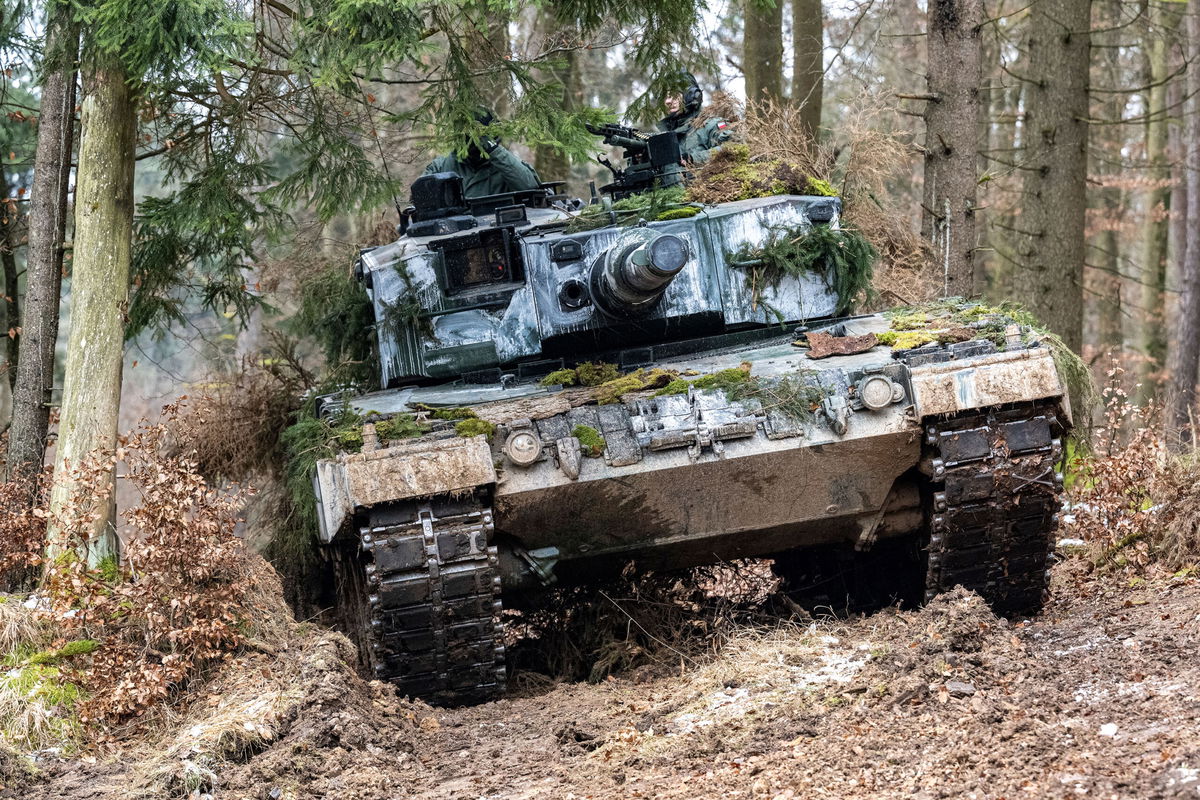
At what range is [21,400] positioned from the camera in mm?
10172

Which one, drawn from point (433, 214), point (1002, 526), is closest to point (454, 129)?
point (433, 214)

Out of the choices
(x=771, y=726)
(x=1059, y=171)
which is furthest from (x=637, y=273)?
(x=1059, y=171)

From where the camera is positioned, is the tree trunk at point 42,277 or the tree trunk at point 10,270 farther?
the tree trunk at point 10,270

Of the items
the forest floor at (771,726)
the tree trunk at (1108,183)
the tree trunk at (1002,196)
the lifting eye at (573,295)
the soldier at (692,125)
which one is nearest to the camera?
the forest floor at (771,726)

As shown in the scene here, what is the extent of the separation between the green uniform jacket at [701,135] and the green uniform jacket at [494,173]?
4.68 ft

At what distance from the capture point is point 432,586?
6895 mm

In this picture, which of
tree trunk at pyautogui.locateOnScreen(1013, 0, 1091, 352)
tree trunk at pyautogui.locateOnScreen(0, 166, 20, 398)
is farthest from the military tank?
tree trunk at pyautogui.locateOnScreen(1013, 0, 1091, 352)

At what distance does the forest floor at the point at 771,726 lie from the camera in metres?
4.92

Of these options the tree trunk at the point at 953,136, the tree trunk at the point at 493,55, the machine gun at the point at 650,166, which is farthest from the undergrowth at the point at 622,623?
the tree trunk at the point at 953,136

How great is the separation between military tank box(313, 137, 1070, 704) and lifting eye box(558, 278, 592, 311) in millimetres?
14

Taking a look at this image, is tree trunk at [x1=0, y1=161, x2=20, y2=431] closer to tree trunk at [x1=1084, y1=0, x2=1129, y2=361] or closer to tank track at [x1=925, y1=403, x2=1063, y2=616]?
tank track at [x1=925, y1=403, x2=1063, y2=616]

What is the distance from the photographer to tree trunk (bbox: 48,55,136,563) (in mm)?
9398

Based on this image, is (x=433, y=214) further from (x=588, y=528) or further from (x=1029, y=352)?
(x=1029, y=352)

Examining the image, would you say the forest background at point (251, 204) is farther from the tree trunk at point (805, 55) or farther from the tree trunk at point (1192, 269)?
the tree trunk at point (1192, 269)
